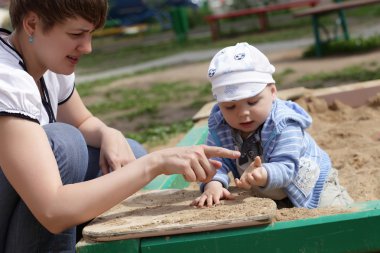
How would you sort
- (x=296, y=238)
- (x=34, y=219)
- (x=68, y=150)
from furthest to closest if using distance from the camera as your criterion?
(x=68, y=150) → (x=34, y=219) → (x=296, y=238)

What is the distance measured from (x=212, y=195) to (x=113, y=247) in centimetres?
37

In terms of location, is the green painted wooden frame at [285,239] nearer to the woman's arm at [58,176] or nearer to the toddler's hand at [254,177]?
the woman's arm at [58,176]

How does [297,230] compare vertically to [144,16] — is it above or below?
above

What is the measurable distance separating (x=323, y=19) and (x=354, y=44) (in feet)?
17.9

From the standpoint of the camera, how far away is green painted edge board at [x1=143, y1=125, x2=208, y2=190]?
2.93 metres

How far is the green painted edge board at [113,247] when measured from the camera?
203cm

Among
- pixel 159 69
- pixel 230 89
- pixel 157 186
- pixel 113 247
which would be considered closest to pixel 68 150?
pixel 113 247

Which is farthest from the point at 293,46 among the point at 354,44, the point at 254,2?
the point at 254,2

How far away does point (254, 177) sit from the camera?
223 centimetres

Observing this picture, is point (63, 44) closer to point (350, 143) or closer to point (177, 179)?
point (177, 179)

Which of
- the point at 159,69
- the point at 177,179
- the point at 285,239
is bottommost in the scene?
the point at 159,69

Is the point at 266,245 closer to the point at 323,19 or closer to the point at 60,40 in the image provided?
the point at 60,40

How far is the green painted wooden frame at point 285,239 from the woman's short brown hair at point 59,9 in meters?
0.66

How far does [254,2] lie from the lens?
18.0m
